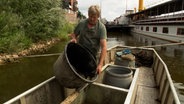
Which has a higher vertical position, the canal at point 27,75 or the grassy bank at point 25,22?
the grassy bank at point 25,22

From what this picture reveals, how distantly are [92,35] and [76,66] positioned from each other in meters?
0.80

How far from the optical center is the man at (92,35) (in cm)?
286

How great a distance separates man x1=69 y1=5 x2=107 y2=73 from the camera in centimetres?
286

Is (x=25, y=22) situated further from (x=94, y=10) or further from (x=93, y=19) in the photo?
(x=94, y=10)

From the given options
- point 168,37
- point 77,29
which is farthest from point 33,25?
point 168,37

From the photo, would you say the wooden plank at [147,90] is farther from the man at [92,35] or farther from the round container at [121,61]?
the man at [92,35]

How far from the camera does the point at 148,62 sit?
21.0 feet

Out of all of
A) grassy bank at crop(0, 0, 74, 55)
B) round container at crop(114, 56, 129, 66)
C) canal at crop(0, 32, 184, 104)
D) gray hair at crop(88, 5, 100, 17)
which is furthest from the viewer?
grassy bank at crop(0, 0, 74, 55)

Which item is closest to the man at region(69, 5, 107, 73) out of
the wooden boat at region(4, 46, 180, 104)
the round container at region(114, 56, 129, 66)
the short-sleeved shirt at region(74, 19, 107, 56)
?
the short-sleeved shirt at region(74, 19, 107, 56)

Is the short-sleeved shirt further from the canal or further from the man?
the canal

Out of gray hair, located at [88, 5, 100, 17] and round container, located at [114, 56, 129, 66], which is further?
round container, located at [114, 56, 129, 66]

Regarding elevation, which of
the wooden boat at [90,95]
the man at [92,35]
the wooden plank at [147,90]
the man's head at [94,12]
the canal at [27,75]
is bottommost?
the canal at [27,75]

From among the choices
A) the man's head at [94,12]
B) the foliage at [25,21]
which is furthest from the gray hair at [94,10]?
the foliage at [25,21]

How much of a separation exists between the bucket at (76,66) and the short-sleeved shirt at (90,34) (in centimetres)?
14
